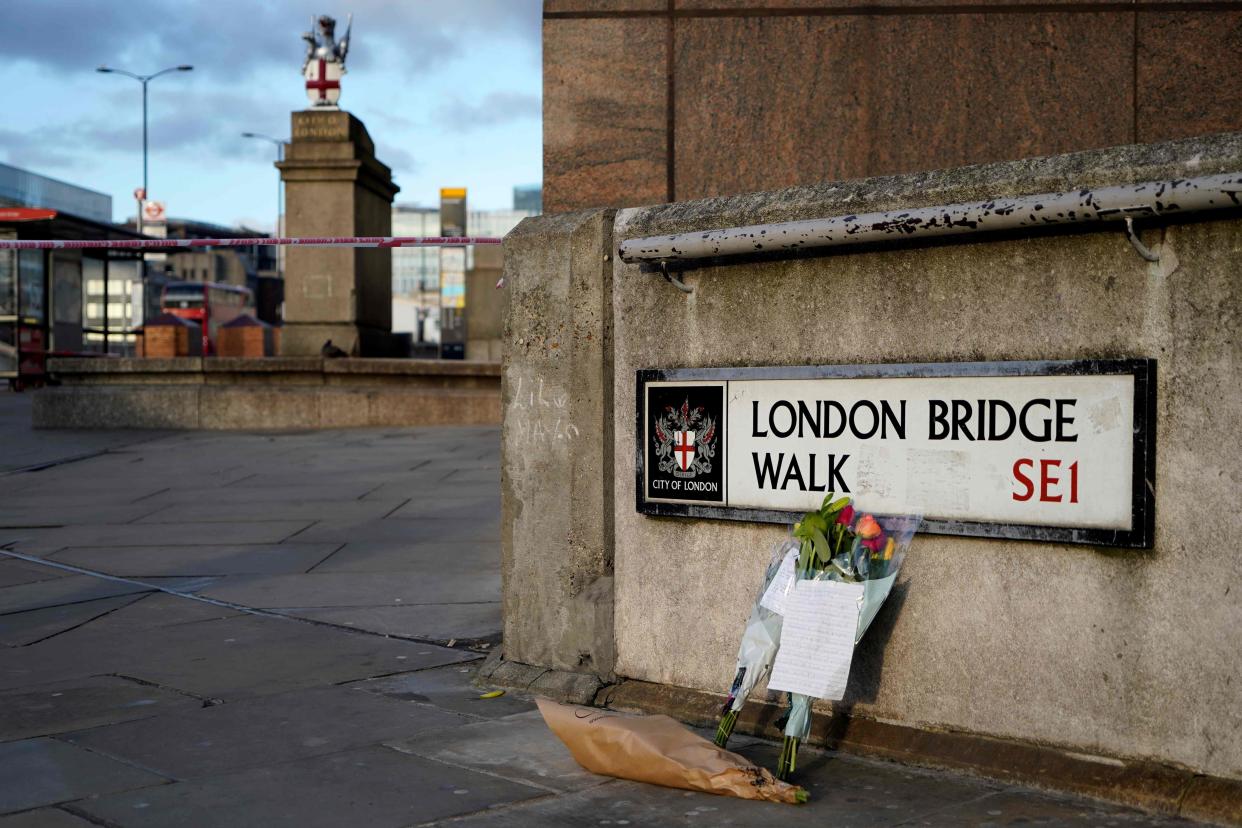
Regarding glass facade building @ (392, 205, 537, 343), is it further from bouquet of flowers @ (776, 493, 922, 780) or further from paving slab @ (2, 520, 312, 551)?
bouquet of flowers @ (776, 493, 922, 780)

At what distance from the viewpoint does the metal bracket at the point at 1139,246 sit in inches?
145

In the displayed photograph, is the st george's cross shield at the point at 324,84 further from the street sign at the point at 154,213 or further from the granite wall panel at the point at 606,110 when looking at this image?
the street sign at the point at 154,213

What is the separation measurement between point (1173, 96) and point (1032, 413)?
6.54ft

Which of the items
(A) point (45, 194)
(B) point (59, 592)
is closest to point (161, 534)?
(B) point (59, 592)

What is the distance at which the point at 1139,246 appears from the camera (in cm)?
370

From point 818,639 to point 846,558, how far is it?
262mm

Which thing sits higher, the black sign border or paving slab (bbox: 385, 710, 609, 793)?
the black sign border

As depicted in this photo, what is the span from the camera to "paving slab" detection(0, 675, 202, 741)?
15.7 feet

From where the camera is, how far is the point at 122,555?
8742 mm

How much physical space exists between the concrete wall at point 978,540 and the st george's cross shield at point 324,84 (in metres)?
14.4


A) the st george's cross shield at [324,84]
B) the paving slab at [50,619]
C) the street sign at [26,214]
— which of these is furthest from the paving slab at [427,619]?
the street sign at [26,214]

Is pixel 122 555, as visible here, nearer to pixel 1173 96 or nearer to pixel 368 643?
pixel 368 643

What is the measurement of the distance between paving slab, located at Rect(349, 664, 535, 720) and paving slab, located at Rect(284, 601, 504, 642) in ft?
2.14

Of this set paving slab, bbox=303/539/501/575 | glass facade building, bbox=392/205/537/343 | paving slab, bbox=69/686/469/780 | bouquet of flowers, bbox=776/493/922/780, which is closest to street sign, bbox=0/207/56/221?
paving slab, bbox=303/539/501/575
